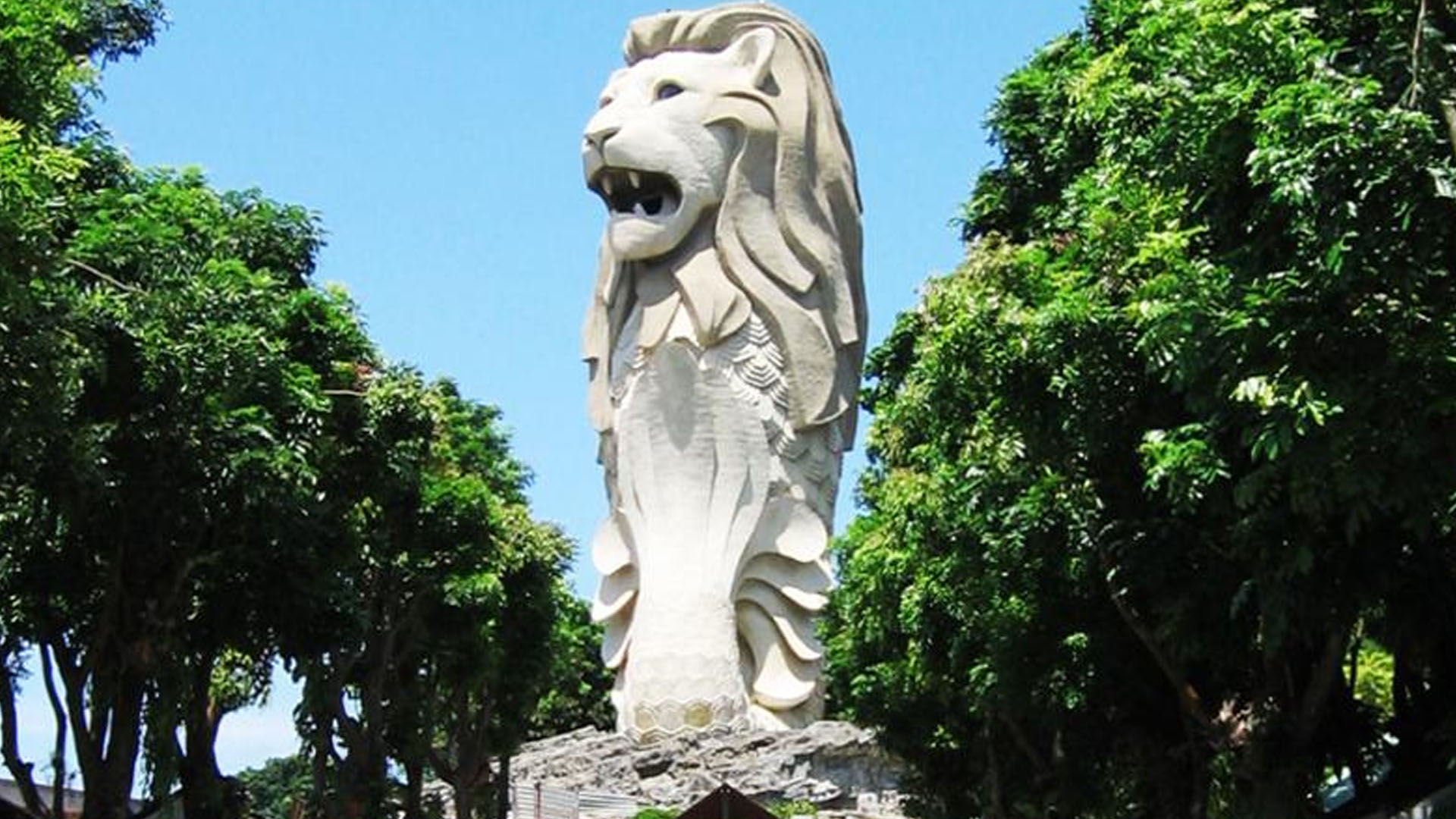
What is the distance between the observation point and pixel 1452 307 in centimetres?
1133

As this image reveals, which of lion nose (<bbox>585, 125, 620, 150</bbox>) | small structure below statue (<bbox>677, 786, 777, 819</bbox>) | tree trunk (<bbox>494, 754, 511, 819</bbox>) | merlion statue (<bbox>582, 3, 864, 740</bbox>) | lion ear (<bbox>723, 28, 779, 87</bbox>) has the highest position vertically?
lion ear (<bbox>723, 28, 779, 87</bbox>)

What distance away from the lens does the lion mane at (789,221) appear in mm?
32812

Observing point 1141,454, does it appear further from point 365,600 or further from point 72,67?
point 365,600

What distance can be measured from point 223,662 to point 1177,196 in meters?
15.0

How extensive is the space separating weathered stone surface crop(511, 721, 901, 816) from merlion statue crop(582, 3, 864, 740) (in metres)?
0.49

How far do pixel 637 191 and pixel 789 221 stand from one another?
2414 mm

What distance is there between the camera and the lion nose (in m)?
32.8

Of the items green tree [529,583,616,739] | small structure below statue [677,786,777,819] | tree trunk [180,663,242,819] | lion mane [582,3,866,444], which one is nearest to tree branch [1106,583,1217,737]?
small structure below statue [677,786,777,819]

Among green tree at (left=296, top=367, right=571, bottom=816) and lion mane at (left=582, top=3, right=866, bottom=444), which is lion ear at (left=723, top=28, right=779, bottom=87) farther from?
green tree at (left=296, top=367, right=571, bottom=816)

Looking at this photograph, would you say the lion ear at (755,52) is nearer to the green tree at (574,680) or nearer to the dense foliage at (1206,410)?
the green tree at (574,680)

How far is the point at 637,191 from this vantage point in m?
33.4

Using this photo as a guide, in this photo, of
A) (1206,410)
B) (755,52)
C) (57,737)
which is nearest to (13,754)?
(57,737)

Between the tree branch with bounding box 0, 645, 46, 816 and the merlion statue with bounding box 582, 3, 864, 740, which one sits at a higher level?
the merlion statue with bounding box 582, 3, 864, 740

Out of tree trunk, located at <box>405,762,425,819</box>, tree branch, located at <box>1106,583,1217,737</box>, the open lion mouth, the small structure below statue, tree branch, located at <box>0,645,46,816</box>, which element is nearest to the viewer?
the small structure below statue
